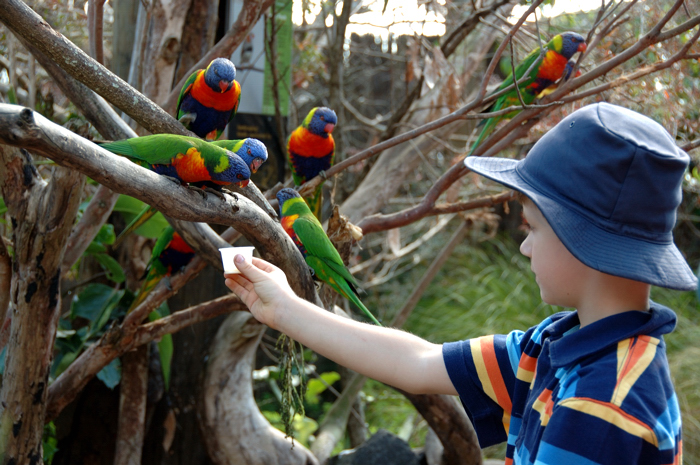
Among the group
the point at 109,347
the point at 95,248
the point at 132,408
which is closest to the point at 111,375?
the point at 132,408

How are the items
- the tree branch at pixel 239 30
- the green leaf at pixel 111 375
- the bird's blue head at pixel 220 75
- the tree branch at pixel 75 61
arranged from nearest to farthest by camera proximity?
the tree branch at pixel 75 61 < the tree branch at pixel 239 30 < the bird's blue head at pixel 220 75 < the green leaf at pixel 111 375

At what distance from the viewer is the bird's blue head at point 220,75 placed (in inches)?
64.4

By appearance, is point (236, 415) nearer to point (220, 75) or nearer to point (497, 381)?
point (220, 75)

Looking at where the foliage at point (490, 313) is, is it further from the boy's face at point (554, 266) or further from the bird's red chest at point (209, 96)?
the boy's face at point (554, 266)

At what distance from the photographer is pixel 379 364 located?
0.81 metres

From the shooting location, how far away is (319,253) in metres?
1.60

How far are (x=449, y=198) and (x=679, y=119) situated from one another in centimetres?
106

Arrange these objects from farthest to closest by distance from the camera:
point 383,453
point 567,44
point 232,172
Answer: point 383,453, point 567,44, point 232,172

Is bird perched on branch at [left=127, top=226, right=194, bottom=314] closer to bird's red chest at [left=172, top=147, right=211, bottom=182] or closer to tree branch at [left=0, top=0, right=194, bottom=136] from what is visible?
tree branch at [left=0, top=0, right=194, bottom=136]

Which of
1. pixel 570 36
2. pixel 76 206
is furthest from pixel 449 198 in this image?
pixel 76 206

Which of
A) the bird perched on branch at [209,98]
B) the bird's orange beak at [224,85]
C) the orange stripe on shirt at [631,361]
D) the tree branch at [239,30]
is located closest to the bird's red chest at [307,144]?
the bird perched on branch at [209,98]

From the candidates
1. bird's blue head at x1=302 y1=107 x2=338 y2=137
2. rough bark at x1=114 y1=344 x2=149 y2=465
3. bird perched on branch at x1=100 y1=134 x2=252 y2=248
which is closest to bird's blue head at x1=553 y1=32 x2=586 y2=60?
bird's blue head at x1=302 y1=107 x2=338 y2=137

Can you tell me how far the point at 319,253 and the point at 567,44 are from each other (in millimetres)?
1446

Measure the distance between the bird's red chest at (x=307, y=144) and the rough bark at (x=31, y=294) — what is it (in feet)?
3.58
